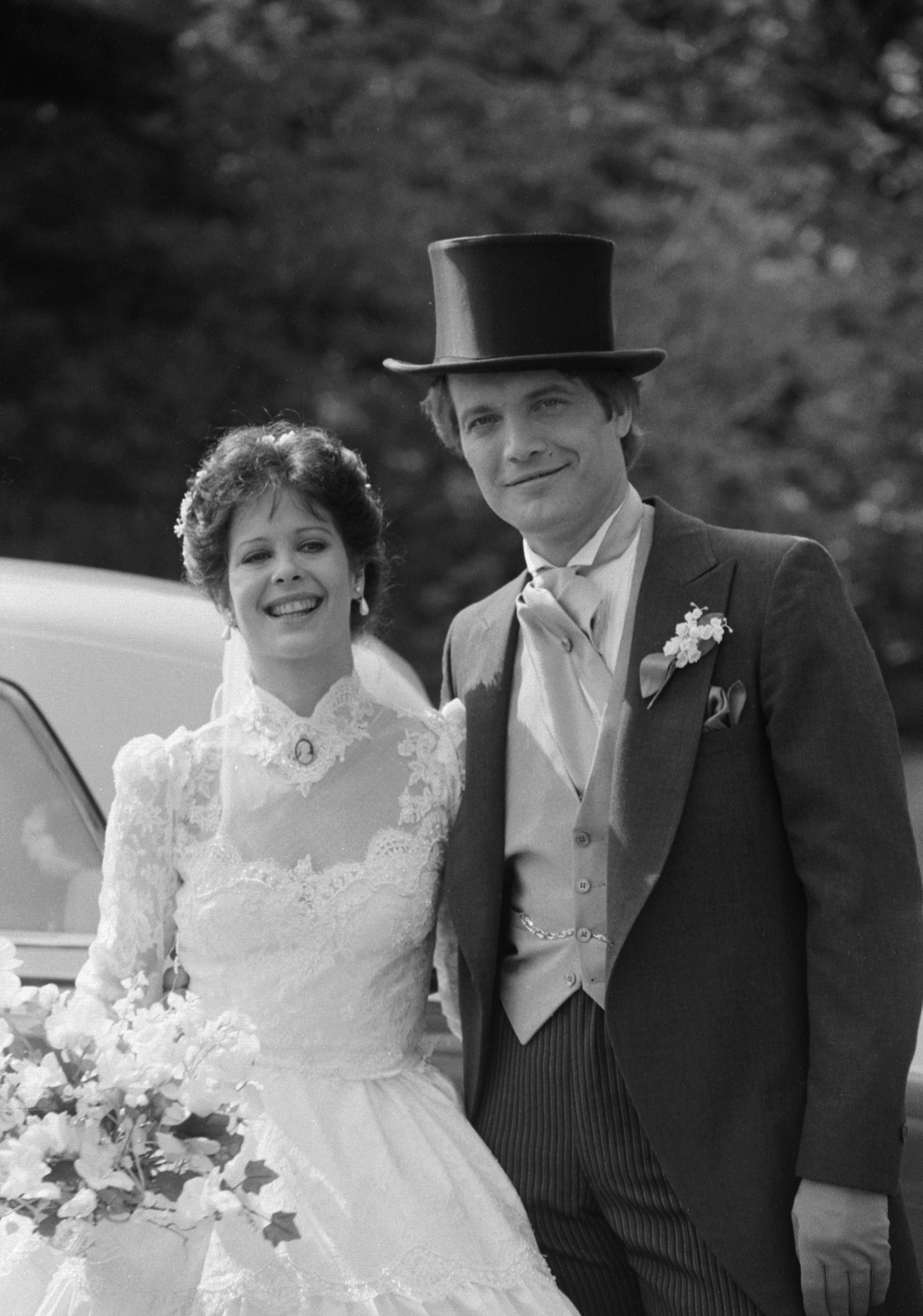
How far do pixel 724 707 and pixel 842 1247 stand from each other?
78 cm

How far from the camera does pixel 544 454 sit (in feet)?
9.14

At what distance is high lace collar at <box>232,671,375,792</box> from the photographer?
288cm

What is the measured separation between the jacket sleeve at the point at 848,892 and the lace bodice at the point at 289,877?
0.63 m

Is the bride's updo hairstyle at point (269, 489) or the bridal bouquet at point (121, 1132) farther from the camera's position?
the bride's updo hairstyle at point (269, 489)

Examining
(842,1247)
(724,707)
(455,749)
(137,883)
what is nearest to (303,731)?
(455,749)

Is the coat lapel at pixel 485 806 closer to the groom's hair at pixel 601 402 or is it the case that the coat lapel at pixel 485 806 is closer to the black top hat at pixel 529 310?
the groom's hair at pixel 601 402

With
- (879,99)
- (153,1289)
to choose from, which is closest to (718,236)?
(879,99)

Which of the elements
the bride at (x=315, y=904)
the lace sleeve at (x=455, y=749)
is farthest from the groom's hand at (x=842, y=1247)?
the lace sleeve at (x=455, y=749)

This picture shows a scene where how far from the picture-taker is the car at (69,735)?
310cm

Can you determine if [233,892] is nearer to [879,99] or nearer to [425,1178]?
[425,1178]

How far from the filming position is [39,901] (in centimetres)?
311

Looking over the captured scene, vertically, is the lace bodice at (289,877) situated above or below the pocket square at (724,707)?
below

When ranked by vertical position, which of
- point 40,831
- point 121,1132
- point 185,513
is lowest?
point 121,1132

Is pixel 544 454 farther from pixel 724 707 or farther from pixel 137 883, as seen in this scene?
pixel 137 883
